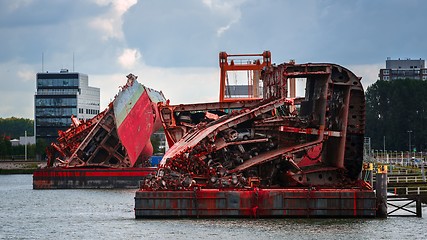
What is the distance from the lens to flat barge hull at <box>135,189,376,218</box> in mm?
66000

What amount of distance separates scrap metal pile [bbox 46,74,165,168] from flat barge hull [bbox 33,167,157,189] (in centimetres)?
99

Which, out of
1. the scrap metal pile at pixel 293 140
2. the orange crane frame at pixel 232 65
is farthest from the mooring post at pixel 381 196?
the orange crane frame at pixel 232 65

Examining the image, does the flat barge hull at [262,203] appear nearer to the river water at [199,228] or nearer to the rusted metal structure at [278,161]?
the rusted metal structure at [278,161]

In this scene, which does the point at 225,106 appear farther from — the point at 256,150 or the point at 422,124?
the point at 422,124

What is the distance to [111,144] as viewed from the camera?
398 feet

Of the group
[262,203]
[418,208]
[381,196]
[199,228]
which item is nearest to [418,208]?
[418,208]

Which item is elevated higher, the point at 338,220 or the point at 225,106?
the point at 225,106

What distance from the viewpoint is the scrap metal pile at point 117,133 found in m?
115

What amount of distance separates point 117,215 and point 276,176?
11184 mm

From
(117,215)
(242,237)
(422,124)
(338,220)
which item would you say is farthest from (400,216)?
(422,124)

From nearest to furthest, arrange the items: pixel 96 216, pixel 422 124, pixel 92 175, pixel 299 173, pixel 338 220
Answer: pixel 338 220, pixel 299 173, pixel 96 216, pixel 92 175, pixel 422 124

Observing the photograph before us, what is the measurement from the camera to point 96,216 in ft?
252

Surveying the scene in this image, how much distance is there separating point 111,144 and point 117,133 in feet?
20.9

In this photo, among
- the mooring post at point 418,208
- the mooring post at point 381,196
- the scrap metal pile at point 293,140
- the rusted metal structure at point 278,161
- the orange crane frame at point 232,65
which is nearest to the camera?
the rusted metal structure at point 278,161
